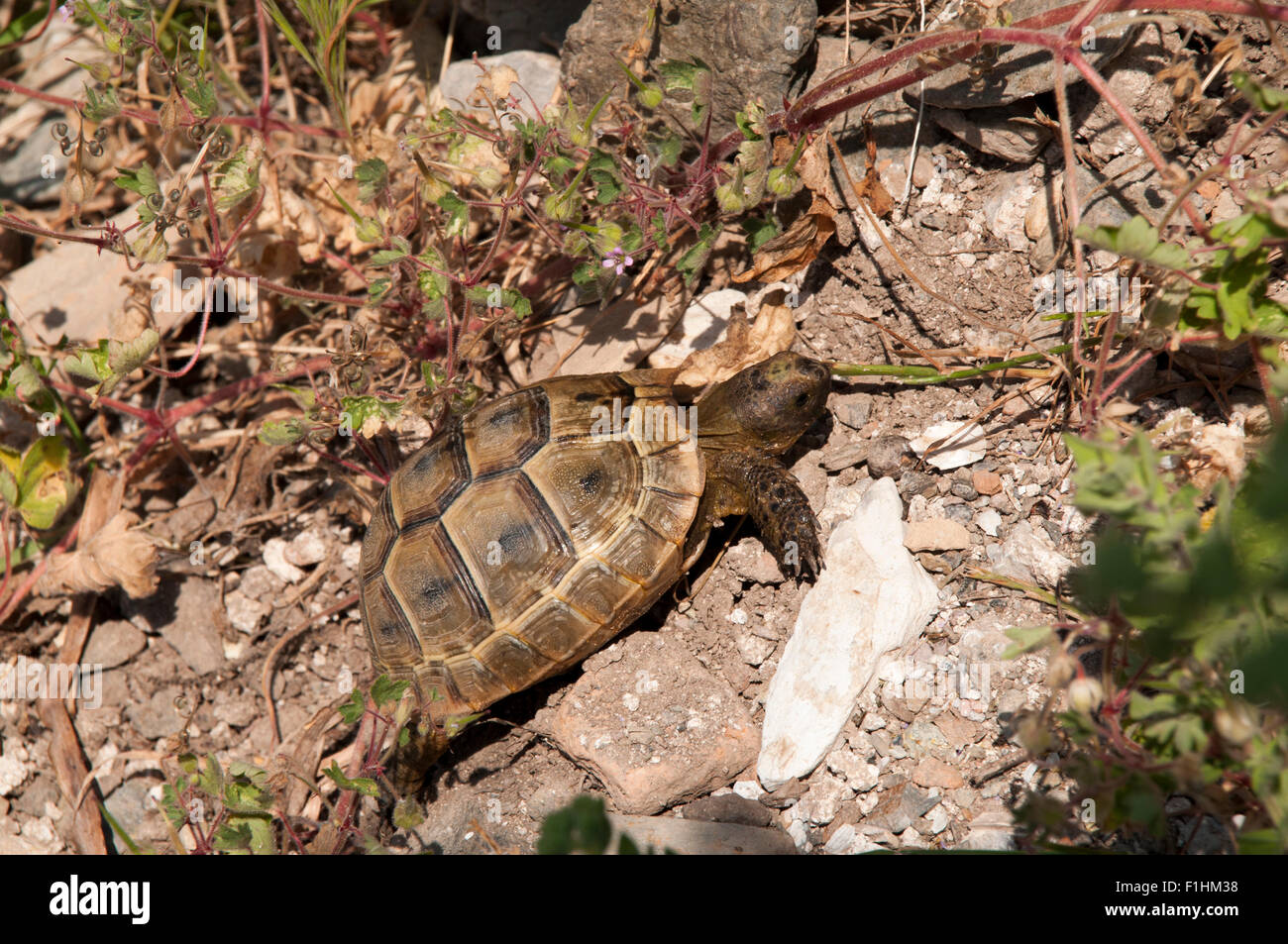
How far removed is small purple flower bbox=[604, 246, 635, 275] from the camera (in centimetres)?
343

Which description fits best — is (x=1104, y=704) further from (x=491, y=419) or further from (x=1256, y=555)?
(x=491, y=419)

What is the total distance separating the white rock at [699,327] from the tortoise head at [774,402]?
294mm

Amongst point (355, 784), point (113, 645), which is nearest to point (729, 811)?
point (355, 784)

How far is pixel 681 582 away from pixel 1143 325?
1.99m

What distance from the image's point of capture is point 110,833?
4.02 m

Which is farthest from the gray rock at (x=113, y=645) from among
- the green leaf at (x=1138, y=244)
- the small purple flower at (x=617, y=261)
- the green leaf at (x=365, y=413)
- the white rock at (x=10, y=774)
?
the green leaf at (x=1138, y=244)

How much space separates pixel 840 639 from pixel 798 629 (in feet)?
0.62

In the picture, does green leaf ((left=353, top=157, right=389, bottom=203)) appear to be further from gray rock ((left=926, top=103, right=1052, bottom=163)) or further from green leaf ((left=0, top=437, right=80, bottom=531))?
gray rock ((left=926, top=103, right=1052, bottom=163))

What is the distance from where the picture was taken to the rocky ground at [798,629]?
304cm

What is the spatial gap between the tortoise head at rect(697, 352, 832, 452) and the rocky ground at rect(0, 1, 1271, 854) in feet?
0.72

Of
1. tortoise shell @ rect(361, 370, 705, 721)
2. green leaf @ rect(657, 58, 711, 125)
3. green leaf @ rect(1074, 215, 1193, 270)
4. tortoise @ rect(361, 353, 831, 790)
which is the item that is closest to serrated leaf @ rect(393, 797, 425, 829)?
tortoise @ rect(361, 353, 831, 790)

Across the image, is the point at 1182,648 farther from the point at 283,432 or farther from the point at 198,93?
the point at 198,93

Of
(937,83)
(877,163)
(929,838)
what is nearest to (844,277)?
(877,163)

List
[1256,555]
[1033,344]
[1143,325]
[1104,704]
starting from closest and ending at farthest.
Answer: [1256,555]
[1104,704]
[1143,325]
[1033,344]
